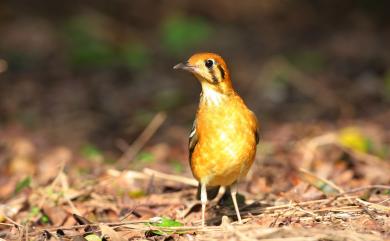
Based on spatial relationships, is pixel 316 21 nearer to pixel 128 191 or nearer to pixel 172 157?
pixel 172 157

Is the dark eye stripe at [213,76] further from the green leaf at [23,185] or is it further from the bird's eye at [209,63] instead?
the green leaf at [23,185]

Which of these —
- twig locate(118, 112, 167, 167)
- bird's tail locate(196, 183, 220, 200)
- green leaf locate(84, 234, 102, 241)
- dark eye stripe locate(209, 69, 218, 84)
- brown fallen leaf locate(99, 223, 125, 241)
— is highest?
dark eye stripe locate(209, 69, 218, 84)

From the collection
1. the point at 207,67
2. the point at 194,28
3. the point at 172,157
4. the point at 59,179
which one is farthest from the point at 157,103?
the point at 207,67

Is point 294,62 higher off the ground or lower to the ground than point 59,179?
higher

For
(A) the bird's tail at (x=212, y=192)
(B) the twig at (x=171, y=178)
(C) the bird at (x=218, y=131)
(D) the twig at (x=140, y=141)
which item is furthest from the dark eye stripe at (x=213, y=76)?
(D) the twig at (x=140, y=141)

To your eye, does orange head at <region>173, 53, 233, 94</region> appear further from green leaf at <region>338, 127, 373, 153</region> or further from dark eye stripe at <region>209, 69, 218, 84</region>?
green leaf at <region>338, 127, 373, 153</region>

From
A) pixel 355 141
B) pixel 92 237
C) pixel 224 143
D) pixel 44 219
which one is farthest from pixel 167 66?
pixel 92 237

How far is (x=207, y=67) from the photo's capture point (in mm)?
5793

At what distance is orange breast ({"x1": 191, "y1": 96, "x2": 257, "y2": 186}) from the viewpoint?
5723 millimetres

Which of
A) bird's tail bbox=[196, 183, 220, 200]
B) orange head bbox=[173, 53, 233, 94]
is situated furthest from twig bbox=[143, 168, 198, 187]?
orange head bbox=[173, 53, 233, 94]

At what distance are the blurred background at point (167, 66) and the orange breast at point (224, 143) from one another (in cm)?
199

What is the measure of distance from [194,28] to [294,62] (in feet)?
9.70

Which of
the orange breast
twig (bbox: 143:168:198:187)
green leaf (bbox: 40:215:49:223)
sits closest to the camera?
the orange breast

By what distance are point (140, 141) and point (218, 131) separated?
12.2ft
